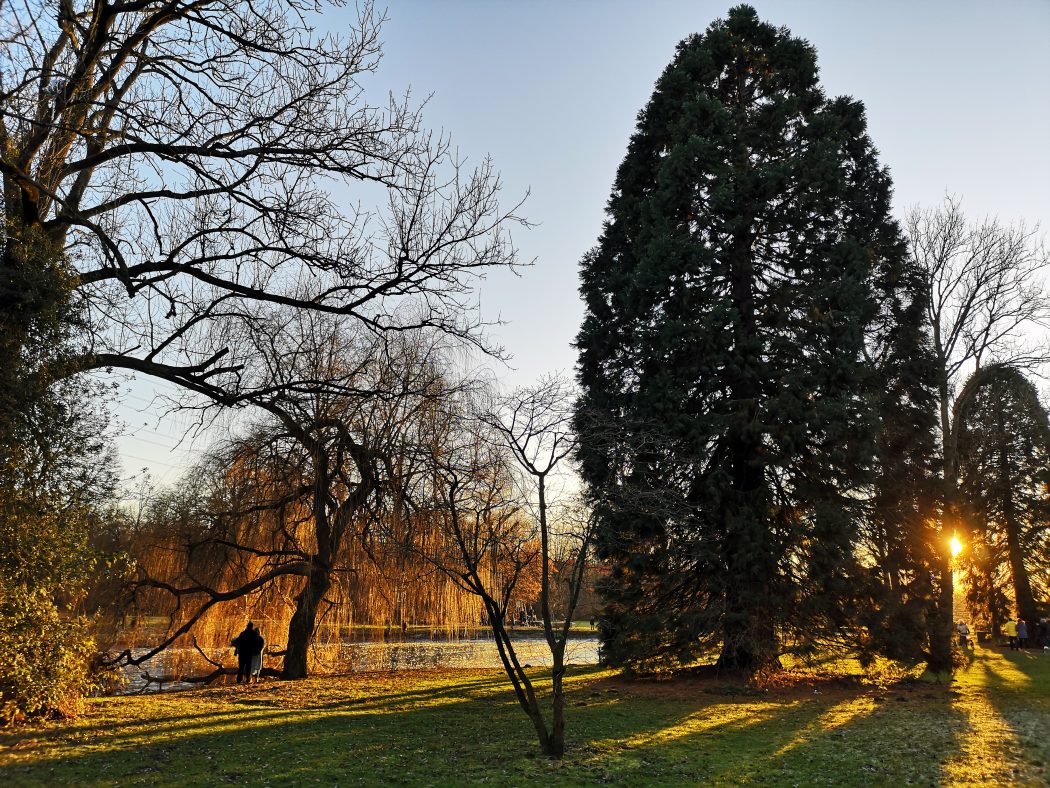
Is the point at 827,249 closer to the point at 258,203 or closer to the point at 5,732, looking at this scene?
the point at 258,203

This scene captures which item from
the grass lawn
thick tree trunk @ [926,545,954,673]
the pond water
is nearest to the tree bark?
thick tree trunk @ [926,545,954,673]

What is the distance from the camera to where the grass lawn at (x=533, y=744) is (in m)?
6.96

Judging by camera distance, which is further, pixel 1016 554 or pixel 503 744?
pixel 1016 554

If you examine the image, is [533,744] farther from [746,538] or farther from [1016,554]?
[1016,554]

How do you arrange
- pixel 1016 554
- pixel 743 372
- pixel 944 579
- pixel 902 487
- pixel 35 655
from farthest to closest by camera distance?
pixel 1016 554 < pixel 902 487 < pixel 944 579 < pixel 743 372 < pixel 35 655

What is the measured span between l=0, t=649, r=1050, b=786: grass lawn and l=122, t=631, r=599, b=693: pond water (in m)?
2.62

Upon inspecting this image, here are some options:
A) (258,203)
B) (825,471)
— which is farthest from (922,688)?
(258,203)

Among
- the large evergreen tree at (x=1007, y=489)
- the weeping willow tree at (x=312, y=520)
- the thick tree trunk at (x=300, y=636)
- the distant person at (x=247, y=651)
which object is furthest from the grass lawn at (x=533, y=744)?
the large evergreen tree at (x=1007, y=489)

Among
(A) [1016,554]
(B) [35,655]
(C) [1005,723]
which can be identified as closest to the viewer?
(B) [35,655]

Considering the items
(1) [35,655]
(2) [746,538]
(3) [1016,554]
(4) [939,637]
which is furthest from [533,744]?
(3) [1016,554]

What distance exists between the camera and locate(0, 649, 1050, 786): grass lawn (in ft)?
22.8

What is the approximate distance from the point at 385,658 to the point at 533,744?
1390 centimetres

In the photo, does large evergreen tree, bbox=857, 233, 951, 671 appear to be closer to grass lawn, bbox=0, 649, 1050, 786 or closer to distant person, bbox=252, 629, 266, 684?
grass lawn, bbox=0, 649, 1050, 786

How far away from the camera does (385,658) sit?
69.6ft
